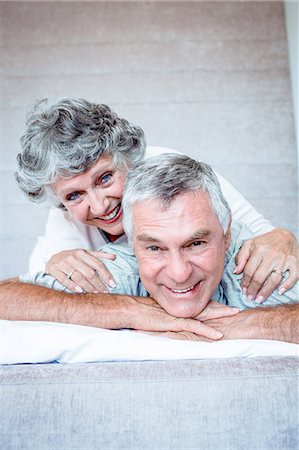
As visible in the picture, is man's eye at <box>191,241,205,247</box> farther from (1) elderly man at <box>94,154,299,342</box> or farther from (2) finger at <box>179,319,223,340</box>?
(2) finger at <box>179,319,223,340</box>

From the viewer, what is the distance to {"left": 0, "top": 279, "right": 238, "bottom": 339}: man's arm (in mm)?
1464

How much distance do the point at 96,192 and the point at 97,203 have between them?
37mm

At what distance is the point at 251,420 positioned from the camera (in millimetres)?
1085

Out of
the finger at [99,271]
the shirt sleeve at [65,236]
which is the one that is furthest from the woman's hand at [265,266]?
the shirt sleeve at [65,236]

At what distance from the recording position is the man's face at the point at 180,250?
4.62 feet

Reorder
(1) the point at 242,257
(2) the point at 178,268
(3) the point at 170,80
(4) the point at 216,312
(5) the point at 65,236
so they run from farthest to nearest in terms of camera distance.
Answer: (3) the point at 170,80
(5) the point at 65,236
(1) the point at 242,257
(4) the point at 216,312
(2) the point at 178,268

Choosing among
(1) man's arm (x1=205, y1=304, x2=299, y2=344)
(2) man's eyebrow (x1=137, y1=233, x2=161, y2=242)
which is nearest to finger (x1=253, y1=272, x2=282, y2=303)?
(1) man's arm (x1=205, y1=304, x2=299, y2=344)

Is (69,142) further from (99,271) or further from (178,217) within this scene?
(178,217)

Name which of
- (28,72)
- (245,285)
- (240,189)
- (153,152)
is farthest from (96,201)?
(28,72)

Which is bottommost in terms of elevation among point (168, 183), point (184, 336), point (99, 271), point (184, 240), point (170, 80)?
point (184, 336)

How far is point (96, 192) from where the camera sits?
1.79m

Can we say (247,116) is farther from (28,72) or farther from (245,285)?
(245,285)

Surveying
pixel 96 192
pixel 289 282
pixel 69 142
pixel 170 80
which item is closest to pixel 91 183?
pixel 96 192

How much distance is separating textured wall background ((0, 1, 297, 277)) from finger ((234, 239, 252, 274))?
1.41 meters
